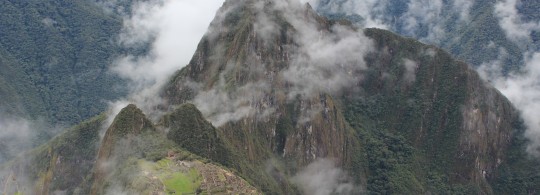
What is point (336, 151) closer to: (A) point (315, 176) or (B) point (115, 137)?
(A) point (315, 176)

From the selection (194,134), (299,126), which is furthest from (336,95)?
(194,134)

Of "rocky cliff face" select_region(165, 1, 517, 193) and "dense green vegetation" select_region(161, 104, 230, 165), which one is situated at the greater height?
"rocky cliff face" select_region(165, 1, 517, 193)

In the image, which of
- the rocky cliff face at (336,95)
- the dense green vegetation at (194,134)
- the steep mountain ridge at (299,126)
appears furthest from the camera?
the rocky cliff face at (336,95)

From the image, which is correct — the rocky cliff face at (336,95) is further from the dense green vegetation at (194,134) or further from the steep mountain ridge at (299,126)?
the dense green vegetation at (194,134)

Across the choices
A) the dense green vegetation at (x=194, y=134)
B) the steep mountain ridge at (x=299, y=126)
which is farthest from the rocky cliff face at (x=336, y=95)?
the dense green vegetation at (x=194, y=134)

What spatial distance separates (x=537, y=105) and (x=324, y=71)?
54.3m

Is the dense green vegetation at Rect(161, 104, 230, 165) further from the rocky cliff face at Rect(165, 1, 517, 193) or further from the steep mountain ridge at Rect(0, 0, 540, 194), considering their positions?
the rocky cliff face at Rect(165, 1, 517, 193)

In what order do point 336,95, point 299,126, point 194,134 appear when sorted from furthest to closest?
1. point 336,95
2. point 299,126
3. point 194,134

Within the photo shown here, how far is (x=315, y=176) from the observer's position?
124625mm

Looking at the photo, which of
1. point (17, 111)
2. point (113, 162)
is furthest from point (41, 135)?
point (113, 162)

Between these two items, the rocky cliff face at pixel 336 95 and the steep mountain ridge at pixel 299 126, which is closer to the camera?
the steep mountain ridge at pixel 299 126

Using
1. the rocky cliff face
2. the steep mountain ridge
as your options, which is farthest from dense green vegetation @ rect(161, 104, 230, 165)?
the rocky cliff face

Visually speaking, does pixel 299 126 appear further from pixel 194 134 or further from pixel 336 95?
pixel 194 134

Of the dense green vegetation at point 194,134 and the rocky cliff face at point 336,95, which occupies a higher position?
the rocky cliff face at point 336,95
